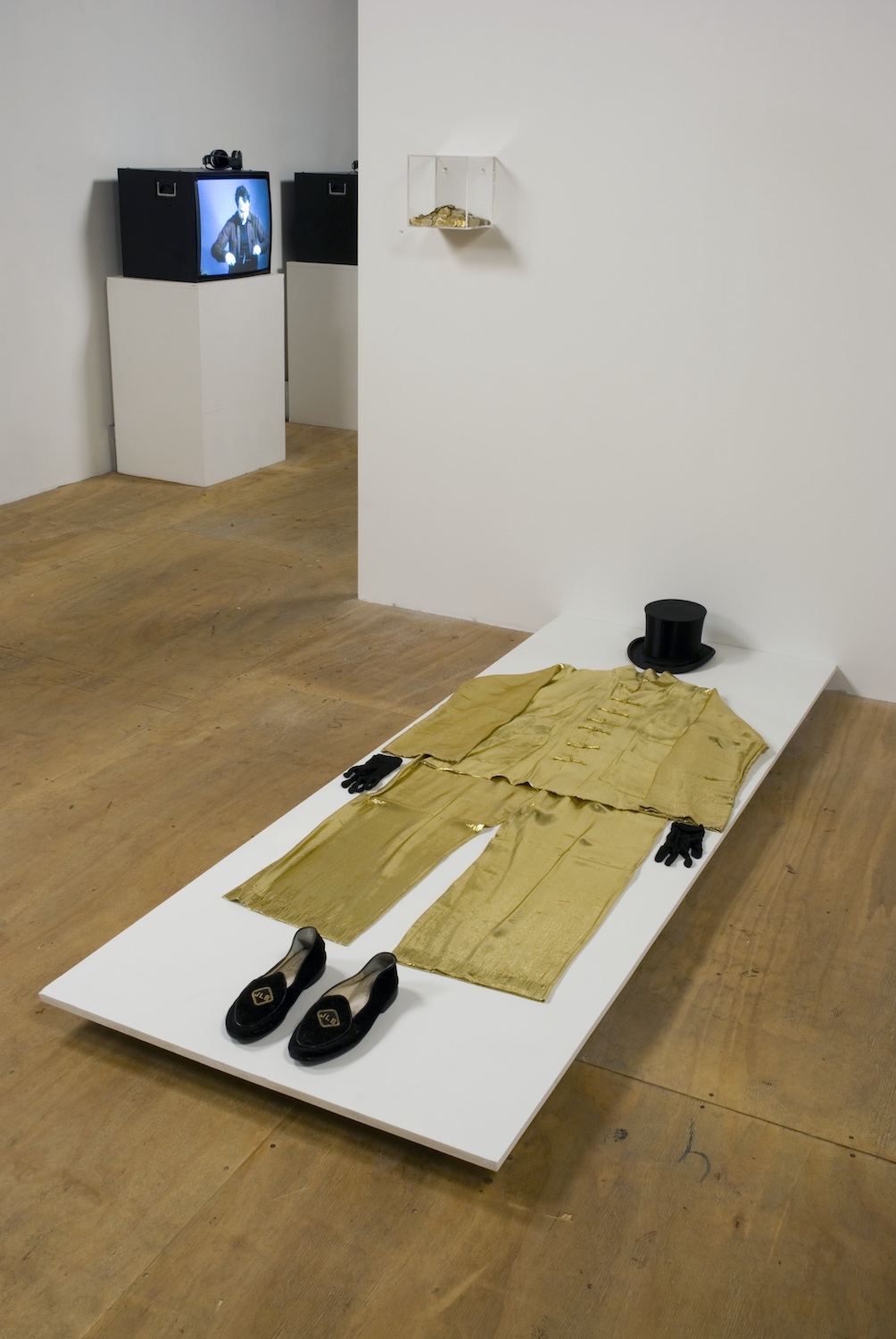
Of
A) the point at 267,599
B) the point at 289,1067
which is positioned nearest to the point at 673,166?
the point at 267,599

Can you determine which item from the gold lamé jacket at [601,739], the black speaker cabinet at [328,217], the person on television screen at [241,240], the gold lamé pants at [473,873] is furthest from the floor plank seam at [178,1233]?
the black speaker cabinet at [328,217]

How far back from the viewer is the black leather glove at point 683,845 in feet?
9.34

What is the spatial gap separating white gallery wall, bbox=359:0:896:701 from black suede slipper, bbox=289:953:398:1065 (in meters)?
2.28

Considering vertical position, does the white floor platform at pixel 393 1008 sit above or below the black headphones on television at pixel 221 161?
below

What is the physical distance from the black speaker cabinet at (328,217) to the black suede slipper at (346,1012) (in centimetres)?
589

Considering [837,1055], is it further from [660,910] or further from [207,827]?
[207,827]

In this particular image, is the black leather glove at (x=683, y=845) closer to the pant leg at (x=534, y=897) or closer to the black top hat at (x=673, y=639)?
the pant leg at (x=534, y=897)

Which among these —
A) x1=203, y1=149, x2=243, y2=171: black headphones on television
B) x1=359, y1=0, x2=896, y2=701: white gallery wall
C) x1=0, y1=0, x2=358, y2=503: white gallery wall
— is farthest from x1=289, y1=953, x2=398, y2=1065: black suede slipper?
x1=203, y1=149, x2=243, y2=171: black headphones on television

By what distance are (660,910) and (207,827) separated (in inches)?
48.3

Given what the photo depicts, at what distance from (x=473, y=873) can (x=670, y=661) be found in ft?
4.71

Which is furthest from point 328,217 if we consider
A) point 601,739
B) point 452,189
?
point 601,739

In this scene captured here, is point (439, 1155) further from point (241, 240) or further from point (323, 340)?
point (323, 340)

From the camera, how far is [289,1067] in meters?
2.20

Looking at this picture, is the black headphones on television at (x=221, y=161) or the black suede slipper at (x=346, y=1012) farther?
the black headphones on television at (x=221, y=161)
